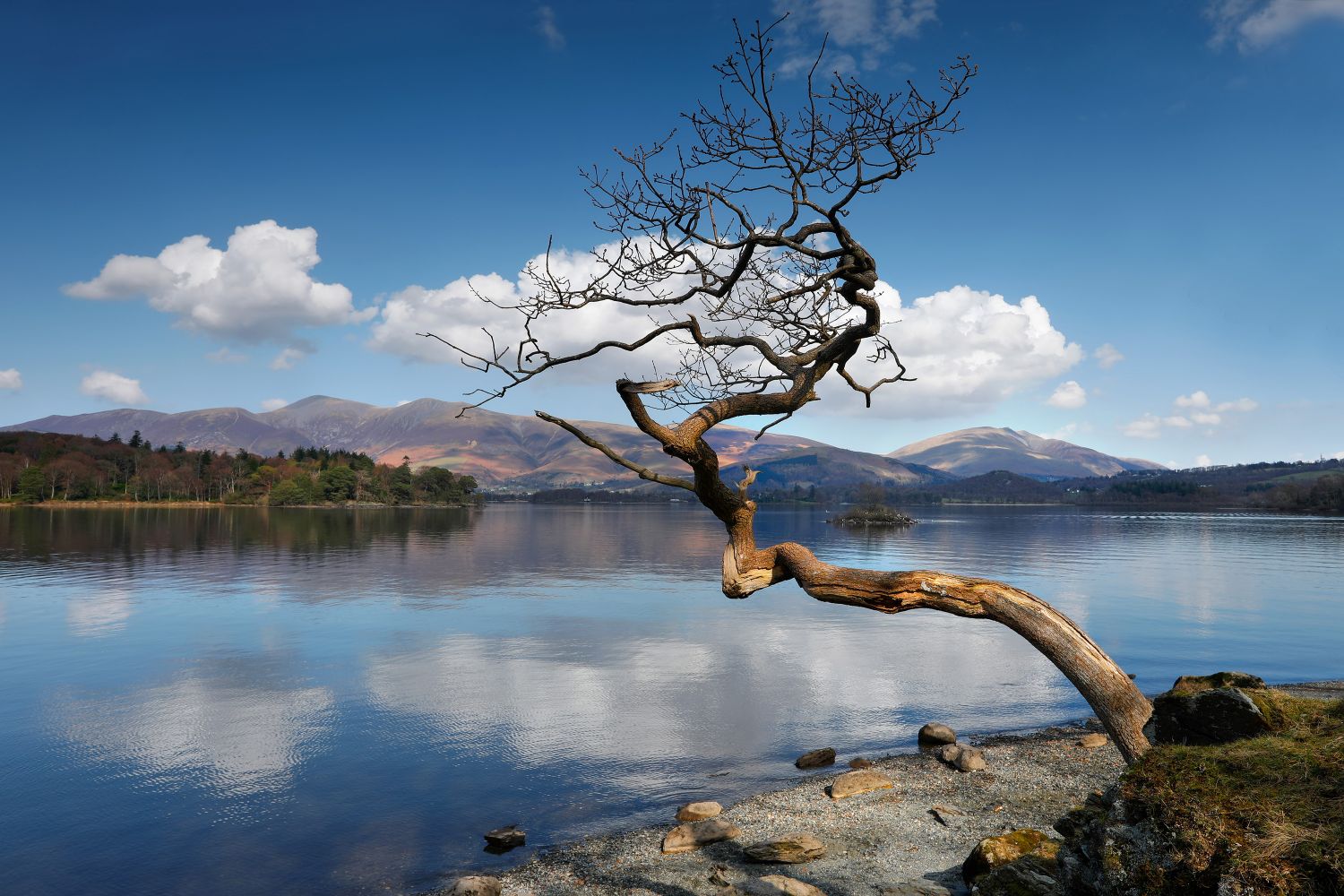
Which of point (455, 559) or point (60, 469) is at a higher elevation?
point (60, 469)

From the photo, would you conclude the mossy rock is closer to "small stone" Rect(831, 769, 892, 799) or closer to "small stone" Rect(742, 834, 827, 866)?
"small stone" Rect(742, 834, 827, 866)

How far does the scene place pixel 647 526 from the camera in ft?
488

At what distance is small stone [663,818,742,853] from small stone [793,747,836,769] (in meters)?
4.97

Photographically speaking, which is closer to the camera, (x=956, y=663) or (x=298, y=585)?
(x=956, y=663)

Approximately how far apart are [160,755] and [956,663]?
1100 inches

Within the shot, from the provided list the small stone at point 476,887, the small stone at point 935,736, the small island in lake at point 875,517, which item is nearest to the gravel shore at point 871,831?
the small stone at point 476,887

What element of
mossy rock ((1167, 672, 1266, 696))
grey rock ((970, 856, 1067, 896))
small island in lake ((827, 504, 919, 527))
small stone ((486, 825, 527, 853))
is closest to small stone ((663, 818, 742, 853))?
small stone ((486, 825, 527, 853))

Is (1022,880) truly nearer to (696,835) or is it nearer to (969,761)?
(696,835)

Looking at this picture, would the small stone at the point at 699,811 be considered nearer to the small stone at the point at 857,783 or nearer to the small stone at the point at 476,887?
the small stone at the point at 857,783

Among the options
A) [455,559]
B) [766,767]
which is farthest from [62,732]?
[455,559]

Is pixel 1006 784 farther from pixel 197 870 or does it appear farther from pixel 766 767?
pixel 197 870

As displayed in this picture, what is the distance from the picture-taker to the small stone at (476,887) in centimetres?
1166

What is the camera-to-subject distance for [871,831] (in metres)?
13.9

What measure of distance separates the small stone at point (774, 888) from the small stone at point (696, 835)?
1.82 metres
